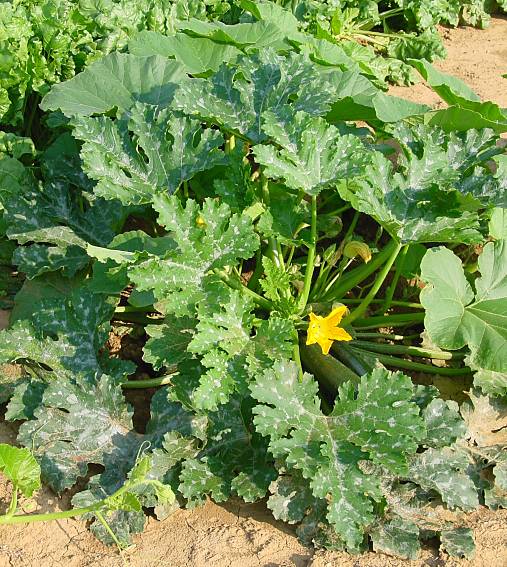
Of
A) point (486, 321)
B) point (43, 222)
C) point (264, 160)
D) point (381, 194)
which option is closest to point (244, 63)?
point (264, 160)

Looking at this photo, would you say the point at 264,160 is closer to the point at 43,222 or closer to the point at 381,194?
the point at 381,194

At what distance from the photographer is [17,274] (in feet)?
13.8

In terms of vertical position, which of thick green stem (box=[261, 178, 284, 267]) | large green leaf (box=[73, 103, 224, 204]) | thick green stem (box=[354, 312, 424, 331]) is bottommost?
thick green stem (box=[354, 312, 424, 331])

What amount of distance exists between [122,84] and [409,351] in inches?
75.7

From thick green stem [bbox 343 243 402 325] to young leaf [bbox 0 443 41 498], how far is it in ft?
5.06

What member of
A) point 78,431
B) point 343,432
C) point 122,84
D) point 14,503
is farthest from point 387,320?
point 14,503

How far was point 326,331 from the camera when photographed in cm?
339

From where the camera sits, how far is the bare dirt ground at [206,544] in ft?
9.72

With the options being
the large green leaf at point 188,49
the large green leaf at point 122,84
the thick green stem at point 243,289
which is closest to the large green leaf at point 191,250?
the thick green stem at point 243,289

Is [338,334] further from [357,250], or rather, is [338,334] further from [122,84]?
[122,84]

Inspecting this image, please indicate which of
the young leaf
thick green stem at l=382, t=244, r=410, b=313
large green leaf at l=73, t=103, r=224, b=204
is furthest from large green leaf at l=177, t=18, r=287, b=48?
the young leaf

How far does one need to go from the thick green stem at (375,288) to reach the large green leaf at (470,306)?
0.14 m

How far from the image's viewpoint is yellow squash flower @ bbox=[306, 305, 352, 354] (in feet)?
11.0

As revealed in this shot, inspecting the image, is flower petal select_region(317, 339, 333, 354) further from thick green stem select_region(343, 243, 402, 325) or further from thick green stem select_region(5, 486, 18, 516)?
thick green stem select_region(5, 486, 18, 516)
